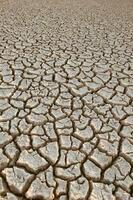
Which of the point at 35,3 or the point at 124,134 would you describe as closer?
the point at 124,134

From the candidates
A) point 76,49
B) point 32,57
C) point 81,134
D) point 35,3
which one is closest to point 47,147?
point 81,134

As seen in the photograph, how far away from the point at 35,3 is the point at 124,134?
5098 mm

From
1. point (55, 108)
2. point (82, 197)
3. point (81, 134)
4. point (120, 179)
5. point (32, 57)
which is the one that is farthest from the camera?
point (32, 57)

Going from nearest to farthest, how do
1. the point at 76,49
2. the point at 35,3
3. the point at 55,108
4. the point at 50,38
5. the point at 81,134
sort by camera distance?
the point at 81,134 < the point at 55,108 < the point at 76,49 < the point at 50,38 < the point at 35,3

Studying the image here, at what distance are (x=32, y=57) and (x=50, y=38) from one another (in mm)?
844

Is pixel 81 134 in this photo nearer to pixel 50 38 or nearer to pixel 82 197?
pixel 82 197

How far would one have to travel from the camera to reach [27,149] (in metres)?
1.84

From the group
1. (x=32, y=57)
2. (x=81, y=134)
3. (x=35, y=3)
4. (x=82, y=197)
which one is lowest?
(x=82, y=197)

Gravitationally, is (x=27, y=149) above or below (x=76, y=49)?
below

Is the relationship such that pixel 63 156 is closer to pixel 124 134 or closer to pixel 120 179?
pixel 120 179

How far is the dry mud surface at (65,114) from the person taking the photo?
5.29 ft

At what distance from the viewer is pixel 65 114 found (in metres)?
2.22

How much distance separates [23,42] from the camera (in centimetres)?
371

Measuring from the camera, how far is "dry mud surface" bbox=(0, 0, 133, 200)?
5.29ft
